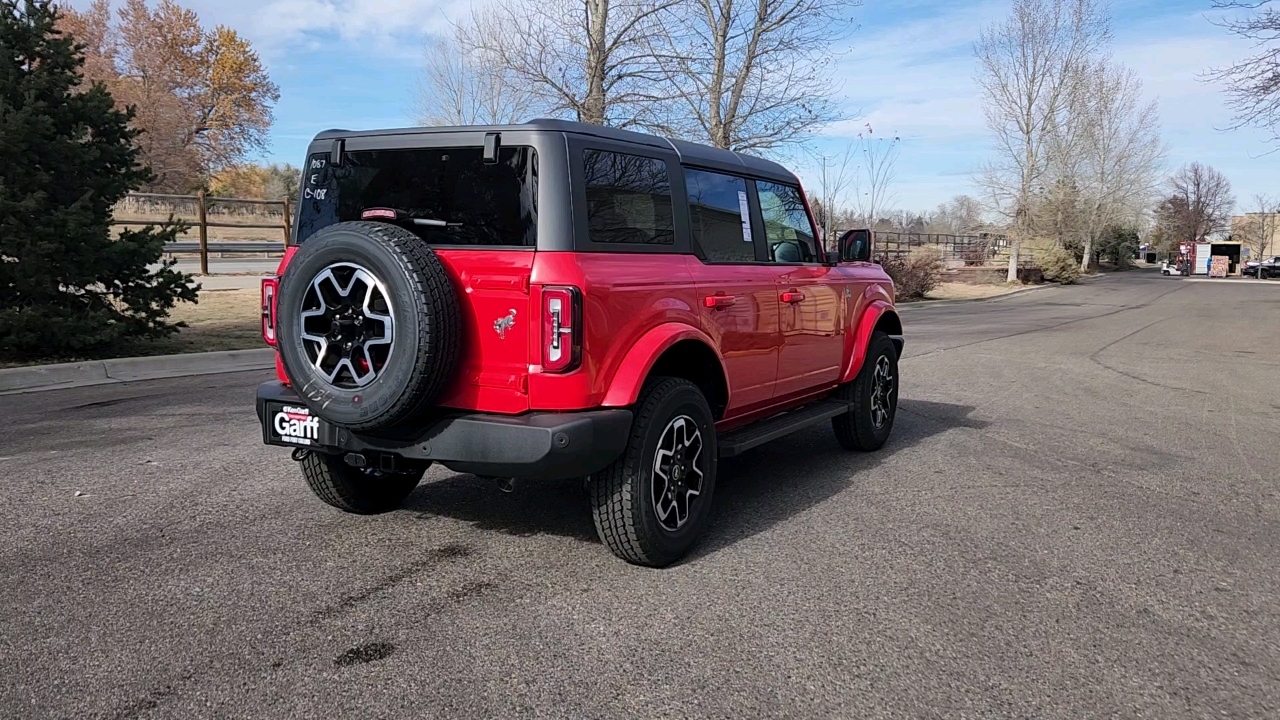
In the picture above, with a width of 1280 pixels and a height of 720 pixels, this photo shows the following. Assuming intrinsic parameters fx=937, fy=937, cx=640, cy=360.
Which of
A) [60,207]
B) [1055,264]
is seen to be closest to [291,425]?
[60,207]

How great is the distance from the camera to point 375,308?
3785 mm

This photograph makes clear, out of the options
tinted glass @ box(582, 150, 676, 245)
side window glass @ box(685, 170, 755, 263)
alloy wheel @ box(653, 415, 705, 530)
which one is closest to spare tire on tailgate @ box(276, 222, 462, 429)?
tinted glass @ box(582, 150, 676, 245)

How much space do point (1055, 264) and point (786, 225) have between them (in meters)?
46.0

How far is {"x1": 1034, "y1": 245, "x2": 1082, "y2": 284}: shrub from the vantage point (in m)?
47.0

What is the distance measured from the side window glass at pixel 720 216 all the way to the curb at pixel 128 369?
6.87 metres

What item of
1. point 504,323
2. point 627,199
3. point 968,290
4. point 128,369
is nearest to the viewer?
point 504,323

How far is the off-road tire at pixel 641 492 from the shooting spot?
3998 mm

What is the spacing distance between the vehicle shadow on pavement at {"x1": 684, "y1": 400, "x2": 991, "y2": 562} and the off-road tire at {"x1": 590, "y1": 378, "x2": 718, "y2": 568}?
296mm

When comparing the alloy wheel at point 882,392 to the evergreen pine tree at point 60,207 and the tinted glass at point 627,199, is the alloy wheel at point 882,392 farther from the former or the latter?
the evergreen pine tree at point 60,207

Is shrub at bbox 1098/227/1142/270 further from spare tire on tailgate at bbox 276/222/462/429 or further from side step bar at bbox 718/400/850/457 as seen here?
spare tire on tailgate at bbox 276/222/462/429

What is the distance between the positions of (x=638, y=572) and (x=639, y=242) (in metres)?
1.49

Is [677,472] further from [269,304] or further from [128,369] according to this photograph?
[128,369]

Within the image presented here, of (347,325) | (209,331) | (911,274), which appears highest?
(347,325)

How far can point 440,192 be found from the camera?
4113 millimetres
